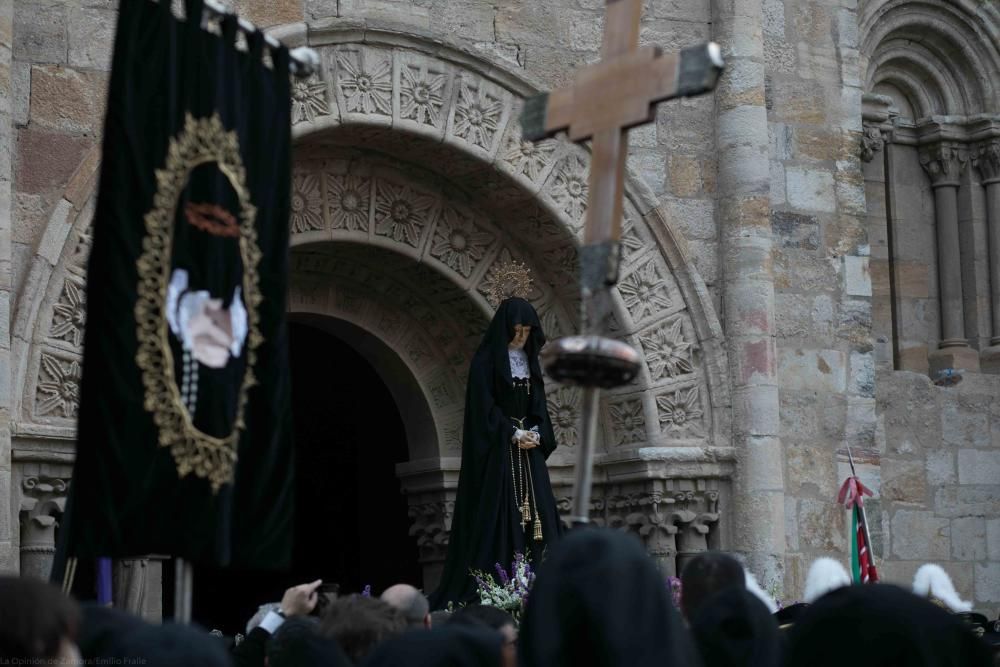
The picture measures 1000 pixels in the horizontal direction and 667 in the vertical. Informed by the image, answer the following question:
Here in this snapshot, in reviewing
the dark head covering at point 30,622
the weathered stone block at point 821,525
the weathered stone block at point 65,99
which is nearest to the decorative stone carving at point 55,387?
the weathered stone block at point 65,99

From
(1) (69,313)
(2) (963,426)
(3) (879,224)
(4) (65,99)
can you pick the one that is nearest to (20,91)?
(4) (65,99)

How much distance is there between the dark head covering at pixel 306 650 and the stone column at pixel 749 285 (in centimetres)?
668

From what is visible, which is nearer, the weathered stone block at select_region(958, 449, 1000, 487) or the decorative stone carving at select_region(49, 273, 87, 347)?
the decorative stone carving at select_region(49, 273, 87, 347)

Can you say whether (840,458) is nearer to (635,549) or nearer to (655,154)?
(655,154)

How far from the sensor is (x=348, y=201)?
11.2 m

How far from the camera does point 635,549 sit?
12.4 ft

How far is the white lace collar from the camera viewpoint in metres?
10.1

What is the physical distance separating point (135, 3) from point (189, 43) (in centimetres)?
22

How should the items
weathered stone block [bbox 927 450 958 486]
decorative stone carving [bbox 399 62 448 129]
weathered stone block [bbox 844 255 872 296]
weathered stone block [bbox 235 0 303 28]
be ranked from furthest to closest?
weathered stone block [bbox 927 450 958 486]
weathered stone block [bbox 844 255 872 296]
decorative stone carving [bbox 399 62 448 129]
weathered stone block [bbox 235 0 303 28]

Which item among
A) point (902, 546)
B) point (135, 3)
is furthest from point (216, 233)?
point (902, 546)

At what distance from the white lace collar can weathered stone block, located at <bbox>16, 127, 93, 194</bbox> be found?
2720 mm

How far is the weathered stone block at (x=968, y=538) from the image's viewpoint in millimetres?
13625

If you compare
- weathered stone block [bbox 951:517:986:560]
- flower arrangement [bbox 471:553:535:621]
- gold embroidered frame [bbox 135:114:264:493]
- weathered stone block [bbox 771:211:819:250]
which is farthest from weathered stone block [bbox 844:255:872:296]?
gold embroidered frame [bbox 135:114:264:493]

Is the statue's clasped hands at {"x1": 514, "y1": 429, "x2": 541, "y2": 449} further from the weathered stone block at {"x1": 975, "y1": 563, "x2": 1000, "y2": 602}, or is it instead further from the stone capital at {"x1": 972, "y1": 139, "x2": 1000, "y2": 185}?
the stone capital at {"x1": 972, "y1": 139, "x2": 1000, "y2": 185}
